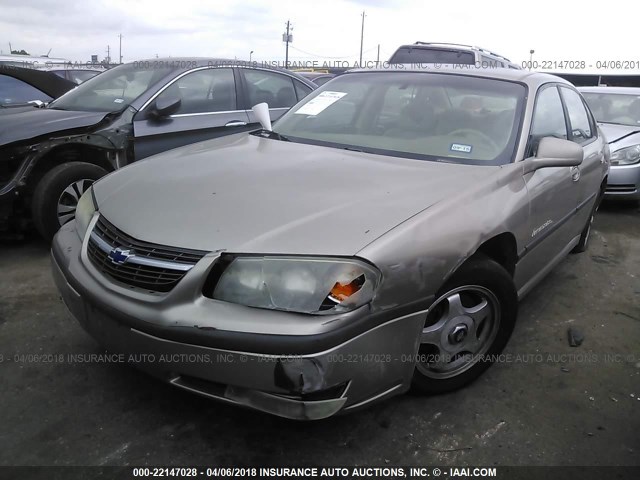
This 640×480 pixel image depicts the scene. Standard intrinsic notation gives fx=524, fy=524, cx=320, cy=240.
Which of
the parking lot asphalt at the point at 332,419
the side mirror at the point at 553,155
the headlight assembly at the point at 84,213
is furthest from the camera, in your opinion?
the side mirror at the point at 553,155

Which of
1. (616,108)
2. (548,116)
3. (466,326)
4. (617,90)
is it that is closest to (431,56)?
(617,90)

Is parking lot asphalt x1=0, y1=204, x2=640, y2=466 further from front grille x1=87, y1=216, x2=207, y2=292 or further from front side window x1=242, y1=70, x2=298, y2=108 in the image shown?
front side window x1=242, y1=70, x2=298, y2=108

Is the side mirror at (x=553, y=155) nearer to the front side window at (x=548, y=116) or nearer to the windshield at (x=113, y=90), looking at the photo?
the front side window at (x=548, y=116)

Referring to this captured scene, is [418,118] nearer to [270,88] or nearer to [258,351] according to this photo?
[258,351]

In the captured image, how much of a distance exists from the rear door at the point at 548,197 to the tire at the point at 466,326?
36 centimetres

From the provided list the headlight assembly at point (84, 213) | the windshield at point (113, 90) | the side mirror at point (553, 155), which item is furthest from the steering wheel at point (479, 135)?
the windshield at point (113, 90)

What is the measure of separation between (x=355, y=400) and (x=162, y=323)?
73 cm

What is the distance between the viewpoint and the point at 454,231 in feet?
6.82

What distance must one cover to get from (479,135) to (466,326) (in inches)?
40.1

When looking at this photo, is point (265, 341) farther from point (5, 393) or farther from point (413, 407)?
point (5, 393)

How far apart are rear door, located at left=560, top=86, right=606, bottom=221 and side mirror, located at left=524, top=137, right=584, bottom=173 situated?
558mm

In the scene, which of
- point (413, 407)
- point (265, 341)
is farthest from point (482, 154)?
point (265, 341)

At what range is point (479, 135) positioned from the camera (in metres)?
2.72

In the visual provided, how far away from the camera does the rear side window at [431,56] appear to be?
29.7 feet
